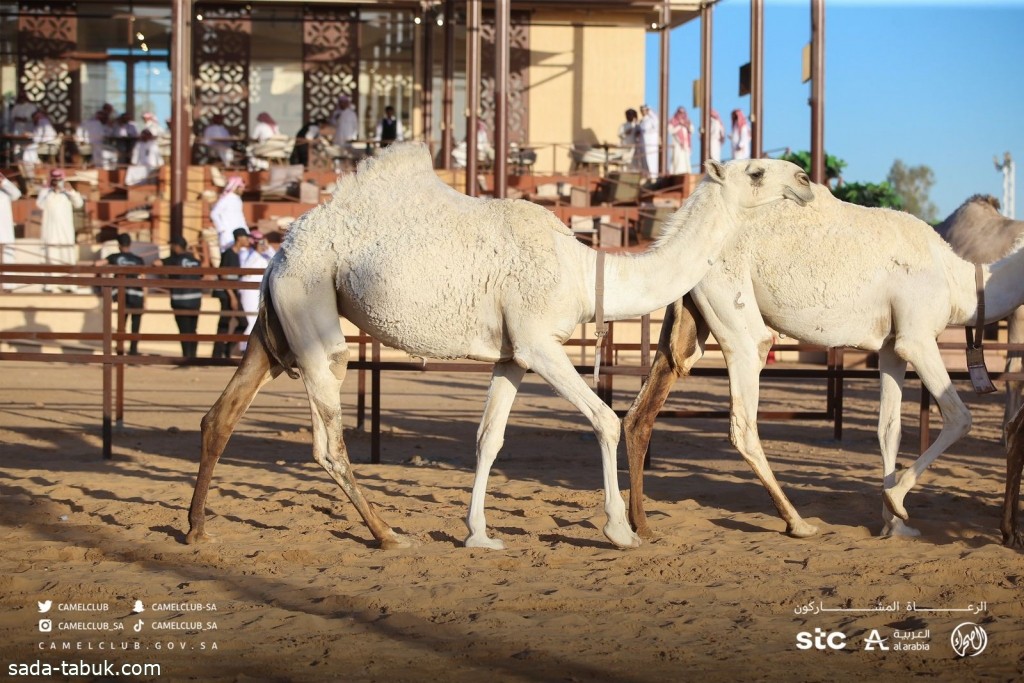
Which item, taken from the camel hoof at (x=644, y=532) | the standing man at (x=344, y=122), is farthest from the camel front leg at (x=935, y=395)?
the standing man at (x=344, y=122)

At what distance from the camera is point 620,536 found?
621 centimetres

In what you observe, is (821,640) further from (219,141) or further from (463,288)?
(219,141)

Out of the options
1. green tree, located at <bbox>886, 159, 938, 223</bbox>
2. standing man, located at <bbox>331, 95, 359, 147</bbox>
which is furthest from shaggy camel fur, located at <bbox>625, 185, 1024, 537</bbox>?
green tree, located at <bbox>886, 159, 938, 223</bbox>

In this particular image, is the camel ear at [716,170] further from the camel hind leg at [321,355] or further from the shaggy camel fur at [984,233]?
the shaggy camel fur at [984,233]

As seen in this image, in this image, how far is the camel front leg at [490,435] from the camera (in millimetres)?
6359

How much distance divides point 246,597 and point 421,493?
8.94 feet

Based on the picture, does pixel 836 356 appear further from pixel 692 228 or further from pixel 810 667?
pixel 810 667

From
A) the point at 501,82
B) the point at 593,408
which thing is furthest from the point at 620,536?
the point at 501,82

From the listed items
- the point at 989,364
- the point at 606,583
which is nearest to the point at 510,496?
the point at 606,583

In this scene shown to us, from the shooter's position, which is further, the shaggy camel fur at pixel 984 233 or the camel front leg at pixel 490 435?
the shaggy camel fur at pixel 984 233

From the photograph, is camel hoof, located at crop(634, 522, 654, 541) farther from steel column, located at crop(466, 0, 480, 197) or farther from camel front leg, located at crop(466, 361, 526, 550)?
steel column, located at crop(466, 0, 480, 197)

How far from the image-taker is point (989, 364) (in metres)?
15.6

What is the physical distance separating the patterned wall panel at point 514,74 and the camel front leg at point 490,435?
20.8 m

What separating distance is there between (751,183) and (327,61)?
72.4ft
